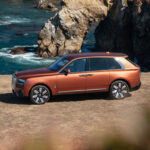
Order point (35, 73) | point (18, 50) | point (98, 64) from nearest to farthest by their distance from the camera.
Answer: point (35, 73) < point (98, 64) < point (18, 50)

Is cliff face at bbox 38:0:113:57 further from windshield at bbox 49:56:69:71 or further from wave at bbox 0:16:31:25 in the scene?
windshield at bbox 49:56:69:71

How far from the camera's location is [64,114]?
10.1 metres

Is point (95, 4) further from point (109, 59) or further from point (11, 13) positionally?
point (11, 13)

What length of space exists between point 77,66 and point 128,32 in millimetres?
30905

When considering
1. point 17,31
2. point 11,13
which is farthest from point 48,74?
point 11,13

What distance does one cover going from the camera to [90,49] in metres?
46.2

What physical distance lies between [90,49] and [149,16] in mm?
13137

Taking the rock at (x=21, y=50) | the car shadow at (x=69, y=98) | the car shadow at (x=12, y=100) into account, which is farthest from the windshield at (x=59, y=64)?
the rock at (x=21, y=50)

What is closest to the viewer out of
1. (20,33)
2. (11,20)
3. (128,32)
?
→ (128,32)

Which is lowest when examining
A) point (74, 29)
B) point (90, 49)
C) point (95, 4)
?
point (90, 49)

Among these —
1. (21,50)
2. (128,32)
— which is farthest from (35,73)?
(21,50)

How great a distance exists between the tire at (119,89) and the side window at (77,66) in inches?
47.7

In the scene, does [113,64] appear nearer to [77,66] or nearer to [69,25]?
[77,66]

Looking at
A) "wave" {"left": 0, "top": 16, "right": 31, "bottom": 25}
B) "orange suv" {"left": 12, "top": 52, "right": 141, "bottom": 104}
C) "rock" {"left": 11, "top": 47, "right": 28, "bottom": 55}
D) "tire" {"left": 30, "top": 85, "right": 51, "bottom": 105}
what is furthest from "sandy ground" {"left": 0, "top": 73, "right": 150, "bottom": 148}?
"wave" {"left": 0, "top": 16, "right": 31, "bottom": 25}
